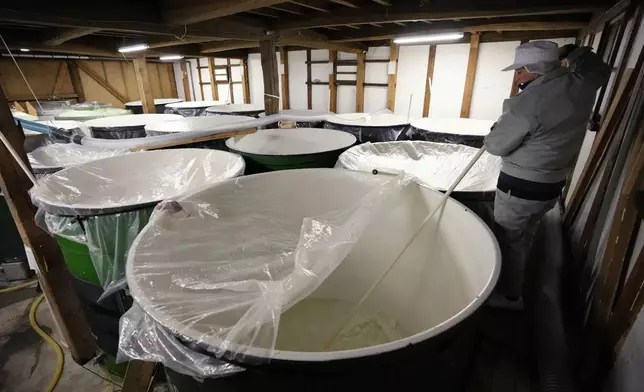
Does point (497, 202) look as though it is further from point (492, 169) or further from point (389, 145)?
point (389, 145)

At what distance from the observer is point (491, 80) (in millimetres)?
4551

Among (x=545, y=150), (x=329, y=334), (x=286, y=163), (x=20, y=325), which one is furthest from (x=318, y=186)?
(x=20, y=325)

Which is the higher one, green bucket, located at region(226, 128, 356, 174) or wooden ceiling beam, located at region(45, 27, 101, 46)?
wooden ceiling beam, located at region(45, 27, 101, 46)

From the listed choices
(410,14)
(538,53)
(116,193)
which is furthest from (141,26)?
(538,53)

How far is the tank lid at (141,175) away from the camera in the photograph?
6.20ft

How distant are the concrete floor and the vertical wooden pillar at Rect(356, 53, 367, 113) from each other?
5.27 meters

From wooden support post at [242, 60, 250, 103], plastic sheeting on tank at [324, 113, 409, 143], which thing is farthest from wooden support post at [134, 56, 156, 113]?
wooden support post at [242, 60, 250, 103]

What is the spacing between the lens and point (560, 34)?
4.00m

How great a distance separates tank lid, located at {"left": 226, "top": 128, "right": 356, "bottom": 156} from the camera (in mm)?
2760

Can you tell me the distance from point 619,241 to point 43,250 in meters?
2.56

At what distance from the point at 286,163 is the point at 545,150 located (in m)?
1.41

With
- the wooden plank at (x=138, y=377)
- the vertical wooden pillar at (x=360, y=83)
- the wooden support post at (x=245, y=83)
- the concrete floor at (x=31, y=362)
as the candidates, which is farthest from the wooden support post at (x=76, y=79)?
the wooden plank at (x=138, y=377)

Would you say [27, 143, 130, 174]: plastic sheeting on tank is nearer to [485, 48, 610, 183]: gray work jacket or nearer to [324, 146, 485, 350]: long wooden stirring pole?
[324, 146, 485, 350]: long wooden stirring pole

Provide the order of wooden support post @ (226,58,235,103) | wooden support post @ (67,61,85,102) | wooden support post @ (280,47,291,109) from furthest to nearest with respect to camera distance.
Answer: wooden support post @ (226,58,235,103)
wooden support post @ (67,61,85,102)
wooden support post @ (280,47,291,109)
